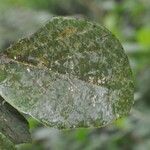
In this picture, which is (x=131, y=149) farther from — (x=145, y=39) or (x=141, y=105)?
(x=145, y=39)

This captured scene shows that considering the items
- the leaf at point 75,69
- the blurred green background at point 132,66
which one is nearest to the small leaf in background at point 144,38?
the blurred green background at point 132,66

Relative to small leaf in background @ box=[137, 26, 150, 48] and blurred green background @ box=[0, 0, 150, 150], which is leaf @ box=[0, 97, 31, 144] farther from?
small leaf in background @ box=[137, 26, 150, 48]

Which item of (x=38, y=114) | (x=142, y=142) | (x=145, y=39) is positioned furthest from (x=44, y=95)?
(x=142, y=142)

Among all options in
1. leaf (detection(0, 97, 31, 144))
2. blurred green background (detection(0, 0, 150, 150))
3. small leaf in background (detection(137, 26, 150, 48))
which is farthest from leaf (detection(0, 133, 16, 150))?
small leaf in background (detection(137, 26, 150, 48))

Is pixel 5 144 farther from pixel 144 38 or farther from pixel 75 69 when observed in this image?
pixel 144 38

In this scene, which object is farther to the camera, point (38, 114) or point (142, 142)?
point (142, 142)
